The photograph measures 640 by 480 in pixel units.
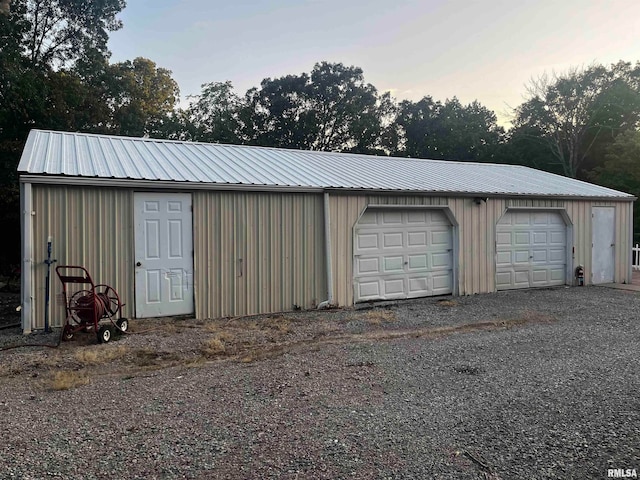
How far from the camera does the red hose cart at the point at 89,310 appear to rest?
6062 mm

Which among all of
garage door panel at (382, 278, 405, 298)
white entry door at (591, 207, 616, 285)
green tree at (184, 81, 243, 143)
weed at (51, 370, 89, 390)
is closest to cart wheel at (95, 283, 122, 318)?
weed at (51, 370, 89, 390)

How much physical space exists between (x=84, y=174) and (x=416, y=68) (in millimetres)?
11078

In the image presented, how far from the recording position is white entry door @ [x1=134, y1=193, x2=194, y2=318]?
741cm

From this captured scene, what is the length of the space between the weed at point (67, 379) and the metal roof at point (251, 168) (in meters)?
3.25

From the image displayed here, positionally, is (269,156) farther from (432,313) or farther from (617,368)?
(617,368)

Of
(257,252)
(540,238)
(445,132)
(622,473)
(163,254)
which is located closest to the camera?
(622,473)

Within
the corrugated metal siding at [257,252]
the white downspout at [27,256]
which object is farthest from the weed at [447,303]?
the white downspout at [27,256]

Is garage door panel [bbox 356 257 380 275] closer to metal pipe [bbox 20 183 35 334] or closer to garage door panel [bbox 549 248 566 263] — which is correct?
garage door panel [bbox 549 248 566 263]

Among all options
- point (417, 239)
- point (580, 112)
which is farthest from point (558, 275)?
point (580, 112)

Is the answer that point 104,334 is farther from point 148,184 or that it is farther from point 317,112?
point 317,112

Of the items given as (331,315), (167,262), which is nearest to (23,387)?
(167,262)

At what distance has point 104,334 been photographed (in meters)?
6.06

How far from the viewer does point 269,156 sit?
11094 millimetres

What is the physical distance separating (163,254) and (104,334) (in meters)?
1.82
